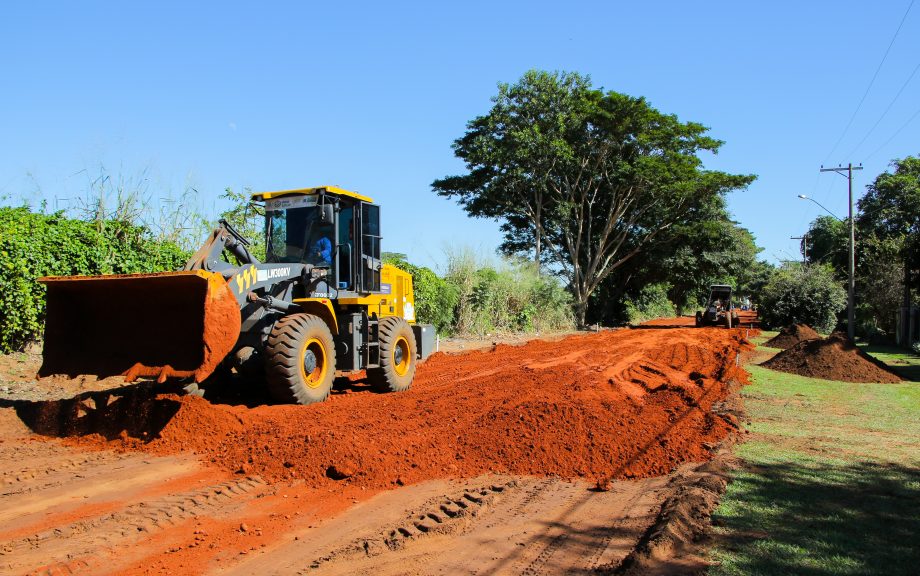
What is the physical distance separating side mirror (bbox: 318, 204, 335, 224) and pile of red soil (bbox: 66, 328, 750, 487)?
107 inches

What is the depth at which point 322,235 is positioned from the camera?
10391mm

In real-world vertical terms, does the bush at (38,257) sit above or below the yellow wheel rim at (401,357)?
above

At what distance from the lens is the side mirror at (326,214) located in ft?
Result: 32.8

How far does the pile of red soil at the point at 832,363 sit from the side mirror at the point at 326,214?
1214cm

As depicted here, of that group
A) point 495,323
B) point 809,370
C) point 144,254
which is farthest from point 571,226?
point 144,254

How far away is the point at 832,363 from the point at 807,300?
18.6 metres

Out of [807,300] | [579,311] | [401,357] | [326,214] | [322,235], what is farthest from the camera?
[579,311]

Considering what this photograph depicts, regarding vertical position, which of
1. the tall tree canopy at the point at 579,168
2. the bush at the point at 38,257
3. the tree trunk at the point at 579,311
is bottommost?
the tree trunk at the point at 579,311

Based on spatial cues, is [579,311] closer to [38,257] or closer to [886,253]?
[886,253]

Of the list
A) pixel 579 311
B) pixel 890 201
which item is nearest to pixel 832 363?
pixel 579 311

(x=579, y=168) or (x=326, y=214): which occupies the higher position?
(x=579, y=168)

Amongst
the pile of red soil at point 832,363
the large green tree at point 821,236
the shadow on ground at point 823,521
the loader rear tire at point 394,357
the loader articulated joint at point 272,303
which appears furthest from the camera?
the large green tree at point 821,236

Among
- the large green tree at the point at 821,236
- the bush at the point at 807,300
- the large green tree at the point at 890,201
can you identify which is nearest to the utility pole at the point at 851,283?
the bush at the point at 807,300

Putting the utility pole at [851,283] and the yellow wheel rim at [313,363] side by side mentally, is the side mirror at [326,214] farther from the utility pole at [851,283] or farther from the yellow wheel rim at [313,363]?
the utility pole at [851,283]
